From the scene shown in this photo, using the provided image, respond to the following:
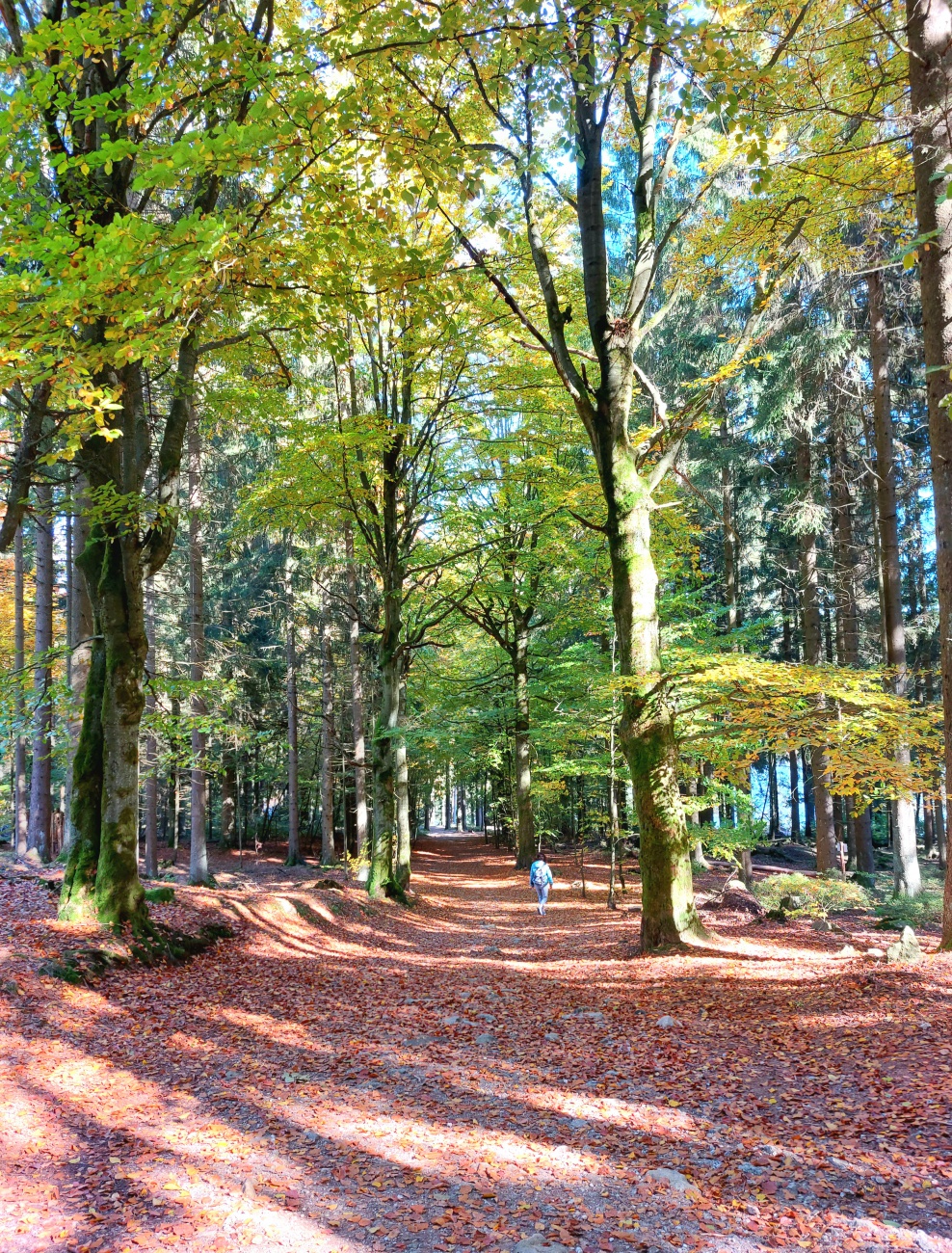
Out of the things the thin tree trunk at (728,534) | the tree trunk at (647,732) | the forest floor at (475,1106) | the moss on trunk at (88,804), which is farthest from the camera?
the thin tree trunk at (728,534)

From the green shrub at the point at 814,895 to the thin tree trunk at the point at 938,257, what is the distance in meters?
5.42

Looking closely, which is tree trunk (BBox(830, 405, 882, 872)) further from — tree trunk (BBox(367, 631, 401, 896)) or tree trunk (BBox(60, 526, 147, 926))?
tree trunk (BBox(60, 526, 147, 926))

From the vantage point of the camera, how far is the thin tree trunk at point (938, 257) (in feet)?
19.9

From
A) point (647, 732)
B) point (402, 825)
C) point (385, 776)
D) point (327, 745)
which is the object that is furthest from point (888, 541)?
point (327, 745)

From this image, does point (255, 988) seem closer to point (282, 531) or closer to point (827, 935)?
point (827, 935)

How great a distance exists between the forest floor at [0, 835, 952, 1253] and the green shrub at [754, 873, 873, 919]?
12.6ft

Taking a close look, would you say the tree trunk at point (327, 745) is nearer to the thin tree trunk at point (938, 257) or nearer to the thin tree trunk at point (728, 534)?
the thin tree trunk at point (728, 534)

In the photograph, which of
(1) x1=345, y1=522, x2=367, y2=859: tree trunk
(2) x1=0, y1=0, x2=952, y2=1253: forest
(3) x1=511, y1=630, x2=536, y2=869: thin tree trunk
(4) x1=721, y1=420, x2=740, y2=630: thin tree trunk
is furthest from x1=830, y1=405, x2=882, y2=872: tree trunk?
(1) x1=345, y1=522, x2=367, y2=859: tree trunk

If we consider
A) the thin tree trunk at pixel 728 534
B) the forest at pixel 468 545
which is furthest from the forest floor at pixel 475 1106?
the thin tree trunk at pixel 728 534

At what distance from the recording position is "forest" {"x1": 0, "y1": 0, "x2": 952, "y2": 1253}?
151 inches

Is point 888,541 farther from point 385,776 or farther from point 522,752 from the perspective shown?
point 522,752

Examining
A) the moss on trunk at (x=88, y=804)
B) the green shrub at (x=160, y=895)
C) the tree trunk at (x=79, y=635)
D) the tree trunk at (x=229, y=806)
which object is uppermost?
the tree trunk at (x=79, y=635)

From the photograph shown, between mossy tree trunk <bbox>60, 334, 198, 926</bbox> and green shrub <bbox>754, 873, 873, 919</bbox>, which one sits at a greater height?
mossy tree trunk <bbox>60, 334, 198, 926</bbox>

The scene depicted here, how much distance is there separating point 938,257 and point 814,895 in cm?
966
